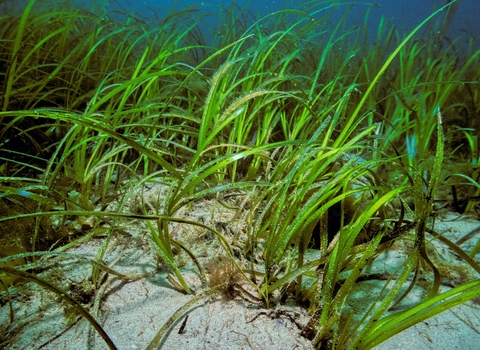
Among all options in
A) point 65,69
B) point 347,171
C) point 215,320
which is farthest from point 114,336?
→ point 65,69

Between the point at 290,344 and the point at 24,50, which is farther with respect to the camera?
the point at 24,50

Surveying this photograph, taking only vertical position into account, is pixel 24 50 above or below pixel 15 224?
above

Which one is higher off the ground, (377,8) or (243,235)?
(377,8)

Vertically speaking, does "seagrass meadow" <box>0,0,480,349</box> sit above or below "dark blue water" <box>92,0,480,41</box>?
below

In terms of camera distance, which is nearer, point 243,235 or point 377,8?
point 243,235

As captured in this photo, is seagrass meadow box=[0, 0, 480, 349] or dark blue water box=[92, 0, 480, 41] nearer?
seagrass meadow box=[0, 0, 480, 349]

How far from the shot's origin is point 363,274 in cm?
134

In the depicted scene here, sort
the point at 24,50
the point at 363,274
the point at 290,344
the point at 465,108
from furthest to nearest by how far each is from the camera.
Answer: the point at 465,108 < the point at 24,50 < the point at 363,274 < the point at 290,344

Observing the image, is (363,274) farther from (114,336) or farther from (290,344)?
(114,336)

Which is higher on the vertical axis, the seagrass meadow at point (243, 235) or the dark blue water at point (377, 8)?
the dark blue water at point (377, 8)

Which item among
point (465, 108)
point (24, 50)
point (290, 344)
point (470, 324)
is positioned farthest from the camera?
point (465, 108)

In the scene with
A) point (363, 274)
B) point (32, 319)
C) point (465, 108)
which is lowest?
point (32, 319)

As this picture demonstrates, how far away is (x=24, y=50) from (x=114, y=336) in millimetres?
2547

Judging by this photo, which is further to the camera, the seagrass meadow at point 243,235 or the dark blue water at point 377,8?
the dark blue water at point 377,8
